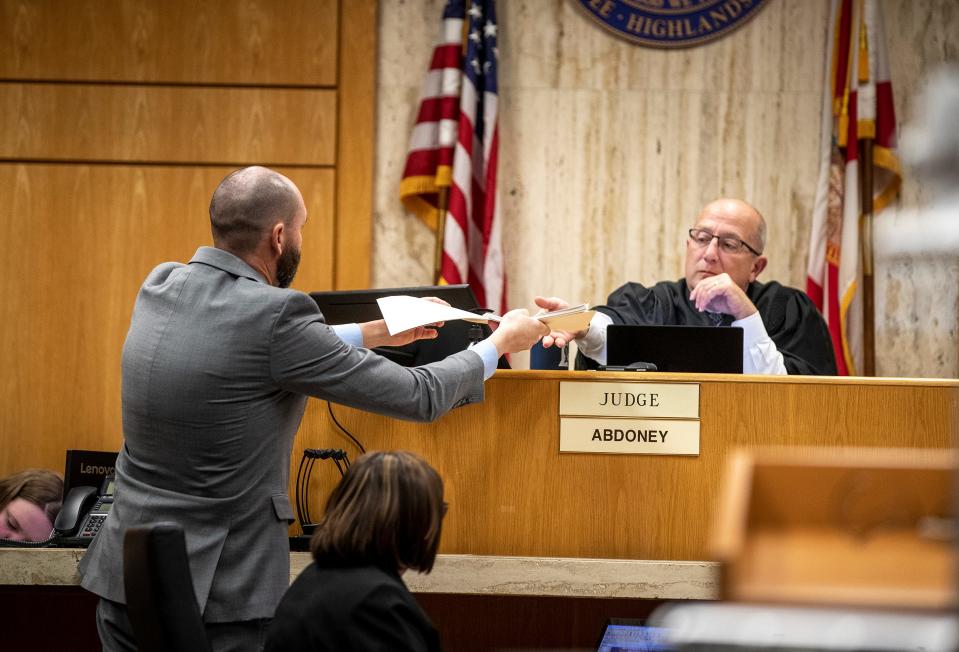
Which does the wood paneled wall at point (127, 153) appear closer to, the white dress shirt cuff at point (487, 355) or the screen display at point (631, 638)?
the white dress shirt cuff at point (487, 355)

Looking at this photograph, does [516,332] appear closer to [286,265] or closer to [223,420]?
[286,265]

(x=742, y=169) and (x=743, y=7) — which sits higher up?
(x=743, y=7)

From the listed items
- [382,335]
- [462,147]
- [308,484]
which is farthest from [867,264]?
[308,484]

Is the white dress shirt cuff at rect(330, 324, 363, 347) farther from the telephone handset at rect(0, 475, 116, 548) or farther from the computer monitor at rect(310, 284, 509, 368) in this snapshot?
the telephone handset at rect(0, 475, 116, 548)

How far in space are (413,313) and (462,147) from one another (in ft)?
8.65

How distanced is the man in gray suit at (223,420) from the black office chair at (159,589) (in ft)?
1.14

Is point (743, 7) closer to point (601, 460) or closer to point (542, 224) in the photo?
point (542, 224)

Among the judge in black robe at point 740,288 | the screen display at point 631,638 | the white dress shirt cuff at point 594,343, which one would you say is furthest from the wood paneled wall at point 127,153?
the screen display at point 631,638

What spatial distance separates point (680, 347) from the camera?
2922 millimetres

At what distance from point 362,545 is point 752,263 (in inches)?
108

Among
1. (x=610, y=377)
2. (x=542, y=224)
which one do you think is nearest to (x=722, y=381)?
(x=610, y=377)

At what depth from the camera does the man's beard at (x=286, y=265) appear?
2434 millimetres

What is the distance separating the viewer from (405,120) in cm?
530

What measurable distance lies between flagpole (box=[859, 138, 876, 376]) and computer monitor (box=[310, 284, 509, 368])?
2.75m
